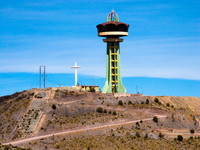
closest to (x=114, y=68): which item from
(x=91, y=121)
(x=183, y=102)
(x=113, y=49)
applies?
(x=113, y=49)

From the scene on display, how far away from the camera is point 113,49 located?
168125 mm

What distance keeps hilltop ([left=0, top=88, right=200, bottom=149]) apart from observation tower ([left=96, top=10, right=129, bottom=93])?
9567 mm

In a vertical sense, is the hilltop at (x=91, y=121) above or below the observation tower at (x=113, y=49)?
below

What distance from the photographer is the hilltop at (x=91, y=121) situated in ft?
383

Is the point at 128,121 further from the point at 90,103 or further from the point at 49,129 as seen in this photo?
the point at 49,129

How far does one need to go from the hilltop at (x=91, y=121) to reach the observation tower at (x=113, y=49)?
957cm

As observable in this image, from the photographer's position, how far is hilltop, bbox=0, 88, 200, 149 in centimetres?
11688

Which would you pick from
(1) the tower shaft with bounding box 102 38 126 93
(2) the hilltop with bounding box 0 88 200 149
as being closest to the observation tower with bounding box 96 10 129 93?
(1) the tower shaft with bounding box 102 38 126 93

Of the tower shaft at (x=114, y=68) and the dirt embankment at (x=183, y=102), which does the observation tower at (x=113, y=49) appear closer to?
the tower shaft at (x=114, y=68)

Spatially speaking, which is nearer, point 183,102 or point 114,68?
point 114,68

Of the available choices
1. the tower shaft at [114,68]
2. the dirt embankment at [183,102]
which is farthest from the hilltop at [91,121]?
the tower shaft at [114,68]

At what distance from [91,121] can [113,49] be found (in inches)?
1645

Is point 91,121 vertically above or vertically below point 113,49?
below

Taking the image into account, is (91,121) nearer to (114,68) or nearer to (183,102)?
(114,68)
